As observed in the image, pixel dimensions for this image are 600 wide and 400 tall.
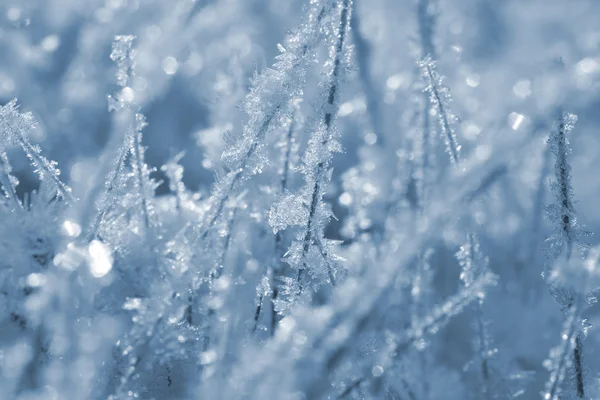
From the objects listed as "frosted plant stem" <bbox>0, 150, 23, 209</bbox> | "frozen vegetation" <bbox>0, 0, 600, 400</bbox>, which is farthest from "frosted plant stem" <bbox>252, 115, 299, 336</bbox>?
"frosted plant stem" <bbox>0, 150, 23, 209</bbox>

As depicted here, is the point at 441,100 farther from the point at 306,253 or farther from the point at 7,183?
the point at 7,183

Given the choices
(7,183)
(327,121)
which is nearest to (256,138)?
(327,121)

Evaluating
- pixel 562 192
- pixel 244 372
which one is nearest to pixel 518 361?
→ pixel 562 192

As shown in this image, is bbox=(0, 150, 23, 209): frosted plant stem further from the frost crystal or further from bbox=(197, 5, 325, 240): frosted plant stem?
the frost crystal

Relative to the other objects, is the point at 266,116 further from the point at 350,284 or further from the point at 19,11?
the point at 19,11

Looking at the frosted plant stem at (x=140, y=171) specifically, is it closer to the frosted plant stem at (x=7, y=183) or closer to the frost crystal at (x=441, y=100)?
the frosted plant stem at (x=7, y=183)

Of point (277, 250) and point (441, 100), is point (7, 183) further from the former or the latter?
point (441, 100)

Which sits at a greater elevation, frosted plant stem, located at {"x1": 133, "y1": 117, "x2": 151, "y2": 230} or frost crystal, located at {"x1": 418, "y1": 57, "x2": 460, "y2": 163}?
frost crystal, located at {"x1": 418, "y1": 57, "x2": 460, "y2": 163}

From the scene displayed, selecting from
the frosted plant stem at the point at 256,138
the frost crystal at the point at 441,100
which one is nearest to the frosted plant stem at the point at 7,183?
the frosted plant stem at the point at 256,138
